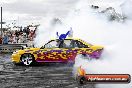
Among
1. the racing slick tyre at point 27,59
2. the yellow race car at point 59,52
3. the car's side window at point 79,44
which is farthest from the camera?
the racing slick tyre at point 27,59

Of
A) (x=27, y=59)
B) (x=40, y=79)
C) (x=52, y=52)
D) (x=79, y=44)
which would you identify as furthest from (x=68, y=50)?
(x=40, y=79)

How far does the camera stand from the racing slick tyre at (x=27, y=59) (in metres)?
19.2

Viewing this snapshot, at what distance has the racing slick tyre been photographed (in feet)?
62.9

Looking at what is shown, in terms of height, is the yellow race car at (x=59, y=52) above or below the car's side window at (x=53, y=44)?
below

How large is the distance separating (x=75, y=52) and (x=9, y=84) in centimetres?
634

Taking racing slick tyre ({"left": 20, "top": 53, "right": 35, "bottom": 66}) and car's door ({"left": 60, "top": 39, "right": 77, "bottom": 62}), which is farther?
racing slick tyre ({"left": 20, "top": 53, "right": 35, "bottom": 66})

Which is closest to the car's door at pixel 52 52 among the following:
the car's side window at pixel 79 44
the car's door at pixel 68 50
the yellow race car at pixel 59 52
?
the yellow race car at pixel 59 52

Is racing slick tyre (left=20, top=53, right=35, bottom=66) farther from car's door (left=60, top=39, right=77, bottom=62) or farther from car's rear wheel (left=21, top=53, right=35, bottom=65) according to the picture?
car's door (left=60, top=39, right=77, bottom=62)

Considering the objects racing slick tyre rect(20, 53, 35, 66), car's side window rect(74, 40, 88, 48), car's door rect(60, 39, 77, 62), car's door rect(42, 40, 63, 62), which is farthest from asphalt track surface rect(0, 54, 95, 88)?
racing slick tyre rect(20, 53, 35, 66)

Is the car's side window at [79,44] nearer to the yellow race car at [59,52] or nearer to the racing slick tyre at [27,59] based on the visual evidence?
the yellow race car at [59,52]

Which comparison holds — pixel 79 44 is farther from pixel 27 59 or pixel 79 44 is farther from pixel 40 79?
pixel 40 79

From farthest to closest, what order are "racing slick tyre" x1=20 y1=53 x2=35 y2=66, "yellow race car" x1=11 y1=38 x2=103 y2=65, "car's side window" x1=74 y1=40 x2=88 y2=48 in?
"racing slick tyre" x1=20 y1=53 x2=35 y2=66 → "car's side window" x1=74 y1=40 x2=88 y2=48 → "yellow race car" x1=11 y1=38 x2=103 y2=65

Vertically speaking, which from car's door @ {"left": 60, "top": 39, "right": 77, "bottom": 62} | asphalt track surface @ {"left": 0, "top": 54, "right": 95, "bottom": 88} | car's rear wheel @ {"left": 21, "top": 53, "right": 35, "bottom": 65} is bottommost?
asphalt track surface @ {"left": 0, "top": 54, "right": 95, "bottom": 88}

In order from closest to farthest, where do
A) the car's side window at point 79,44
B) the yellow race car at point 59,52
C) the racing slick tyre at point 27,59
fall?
the yellow race car at point 59,52
the car's side window at point 79,44
the racing slick tyre at point 27,59
